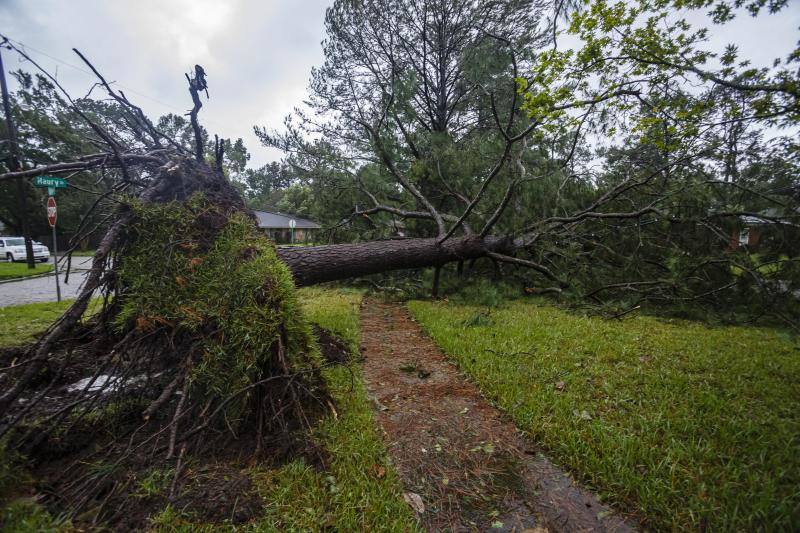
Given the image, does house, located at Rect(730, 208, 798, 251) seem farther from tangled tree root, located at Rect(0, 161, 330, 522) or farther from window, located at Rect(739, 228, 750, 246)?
tangled tree root, located at Rect(0, 161, 330, 522)

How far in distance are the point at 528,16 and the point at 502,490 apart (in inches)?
385

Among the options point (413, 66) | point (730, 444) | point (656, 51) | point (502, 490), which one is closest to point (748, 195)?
point (656, 51)

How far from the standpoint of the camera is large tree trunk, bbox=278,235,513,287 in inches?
134

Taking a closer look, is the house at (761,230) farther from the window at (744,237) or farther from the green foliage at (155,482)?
the green foliage at (155,482)

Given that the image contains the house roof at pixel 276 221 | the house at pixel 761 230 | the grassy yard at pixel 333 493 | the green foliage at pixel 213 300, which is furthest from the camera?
the house roof at pixel 276 221

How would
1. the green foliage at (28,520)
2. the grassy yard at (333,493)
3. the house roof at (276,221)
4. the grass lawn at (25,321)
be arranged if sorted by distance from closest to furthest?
the green foliage at (28,520) < the grassy yard at (333,493) < the grass lawn at (25,321) < the house roof at (276,221)

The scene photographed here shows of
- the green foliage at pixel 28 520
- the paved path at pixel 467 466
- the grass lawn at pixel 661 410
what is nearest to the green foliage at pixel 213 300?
the green foliage at pixel 28 520

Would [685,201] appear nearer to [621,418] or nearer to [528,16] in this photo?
[621,418]

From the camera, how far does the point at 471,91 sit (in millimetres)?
8328

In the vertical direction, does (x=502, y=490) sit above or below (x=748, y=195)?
below

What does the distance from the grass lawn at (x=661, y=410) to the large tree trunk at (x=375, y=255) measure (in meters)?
1.28

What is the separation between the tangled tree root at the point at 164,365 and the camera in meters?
1.34

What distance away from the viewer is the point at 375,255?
4246 millimetres

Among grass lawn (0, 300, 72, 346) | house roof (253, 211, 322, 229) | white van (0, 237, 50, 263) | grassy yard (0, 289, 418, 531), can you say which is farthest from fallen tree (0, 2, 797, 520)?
house roof (253, 211, 322, 229)
